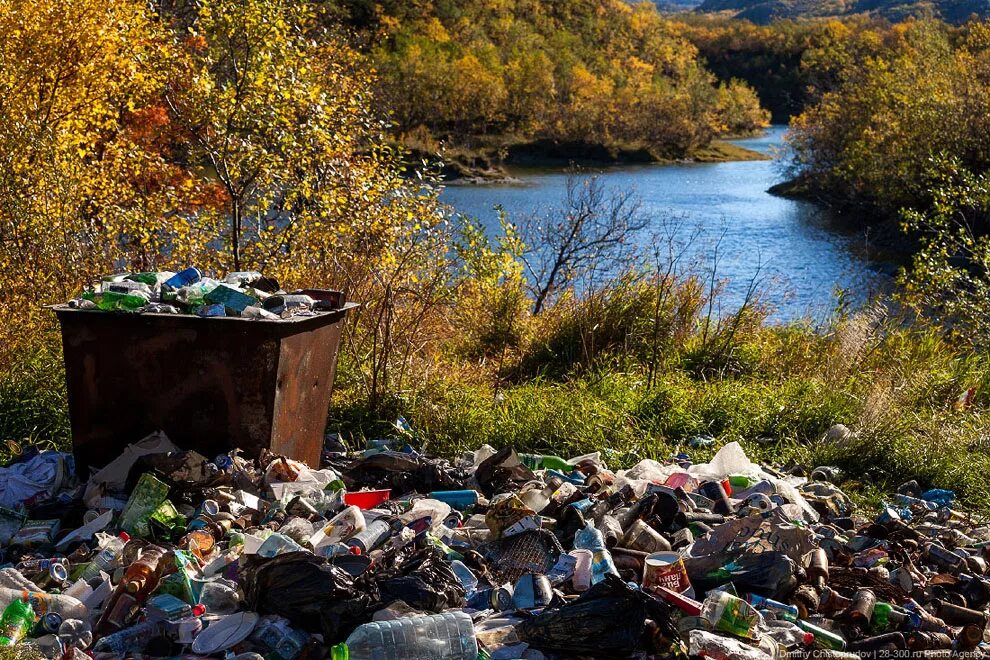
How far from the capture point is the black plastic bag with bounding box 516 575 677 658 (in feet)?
9.39

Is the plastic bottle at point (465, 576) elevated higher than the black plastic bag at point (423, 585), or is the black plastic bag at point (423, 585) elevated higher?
the black plastic bag at point (423, 585)

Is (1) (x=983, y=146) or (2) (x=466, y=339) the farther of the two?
(1) (x=983, y=146)

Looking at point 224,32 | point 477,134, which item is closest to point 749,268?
point 224,32

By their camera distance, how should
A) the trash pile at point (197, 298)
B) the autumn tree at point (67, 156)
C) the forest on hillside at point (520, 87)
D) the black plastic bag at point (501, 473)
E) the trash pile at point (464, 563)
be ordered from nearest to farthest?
the trash pile at point (464, 563) < the trash pile at point (197, 298) < the black plastic bag at point (501, 473) < the autumn tree at point (67, 156) < the forest on hillside at point (520, 87)

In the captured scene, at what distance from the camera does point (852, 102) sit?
3384cm

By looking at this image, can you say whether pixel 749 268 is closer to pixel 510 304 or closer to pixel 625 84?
pixel 510 304

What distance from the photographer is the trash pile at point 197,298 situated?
4176mm

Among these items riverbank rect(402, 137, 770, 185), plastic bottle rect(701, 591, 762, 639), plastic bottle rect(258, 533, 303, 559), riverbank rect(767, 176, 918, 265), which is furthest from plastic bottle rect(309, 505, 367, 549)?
riverbank rect(402, 137, 770, 185)

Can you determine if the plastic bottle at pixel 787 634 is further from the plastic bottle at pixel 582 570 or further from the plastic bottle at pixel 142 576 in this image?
the plastic bottle at pixel 142 576

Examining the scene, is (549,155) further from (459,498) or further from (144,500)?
(144,500)

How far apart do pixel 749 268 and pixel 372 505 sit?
17317 millimetres

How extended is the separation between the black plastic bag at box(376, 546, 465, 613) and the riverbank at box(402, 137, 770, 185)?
40.3 meters

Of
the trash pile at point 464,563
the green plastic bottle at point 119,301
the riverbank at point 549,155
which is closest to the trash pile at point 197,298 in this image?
the green plastic bottle at point 119,301

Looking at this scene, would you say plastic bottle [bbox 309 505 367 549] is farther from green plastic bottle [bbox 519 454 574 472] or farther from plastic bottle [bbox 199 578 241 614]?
green plastic bottle [bbox 519 454 574 472]
